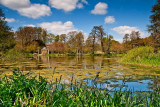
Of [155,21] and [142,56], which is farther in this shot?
[155,21]

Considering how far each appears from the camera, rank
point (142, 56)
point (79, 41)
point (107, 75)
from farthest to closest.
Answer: point (79, 41)
point (142, 56)
point (107, 75)

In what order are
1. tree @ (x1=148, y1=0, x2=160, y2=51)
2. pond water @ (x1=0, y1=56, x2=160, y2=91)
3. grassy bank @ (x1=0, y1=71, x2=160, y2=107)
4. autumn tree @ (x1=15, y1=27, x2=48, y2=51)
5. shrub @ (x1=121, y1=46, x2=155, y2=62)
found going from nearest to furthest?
1. grassy bank @ (x1=0, y1=71, x2=160, y2=107)
2. pond water @ (x1=0, y1=56, x2=160, y2=91)
3. shrub @ (x1=121, y1=46, x2=155, y2=62)
4. tree @ (x1=148, y1=0, x2=160, y2=51)
5. autumn tree @ (x1=15, y1=27, x2=48, y2=51)

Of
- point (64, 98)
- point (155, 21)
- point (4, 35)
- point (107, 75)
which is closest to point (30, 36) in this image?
point (4, 35)

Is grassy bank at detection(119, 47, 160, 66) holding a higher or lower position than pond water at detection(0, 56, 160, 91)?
higher

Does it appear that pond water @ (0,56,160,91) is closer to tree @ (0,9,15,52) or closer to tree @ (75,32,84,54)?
tree @ (0,9,15,52)

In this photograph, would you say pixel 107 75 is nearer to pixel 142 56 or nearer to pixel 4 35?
Answer: pixel 142 56

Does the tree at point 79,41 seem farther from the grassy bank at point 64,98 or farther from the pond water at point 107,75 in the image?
the grassy bank at point 64,98

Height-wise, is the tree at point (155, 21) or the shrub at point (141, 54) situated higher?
the tree at point (155, 21)

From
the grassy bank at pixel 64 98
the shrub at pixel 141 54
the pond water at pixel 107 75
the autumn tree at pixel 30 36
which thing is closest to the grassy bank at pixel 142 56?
the shrub at pixel 141 54

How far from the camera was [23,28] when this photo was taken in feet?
182


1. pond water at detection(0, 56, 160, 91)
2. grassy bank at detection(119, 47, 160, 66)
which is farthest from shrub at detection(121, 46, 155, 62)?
pond water at detection(0, 56, 160, 91)

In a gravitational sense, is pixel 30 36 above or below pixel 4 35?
above

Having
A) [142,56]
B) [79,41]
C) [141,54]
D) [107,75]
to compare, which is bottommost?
[107,75]

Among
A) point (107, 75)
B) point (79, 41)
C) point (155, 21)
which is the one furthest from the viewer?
point (79, 41)
